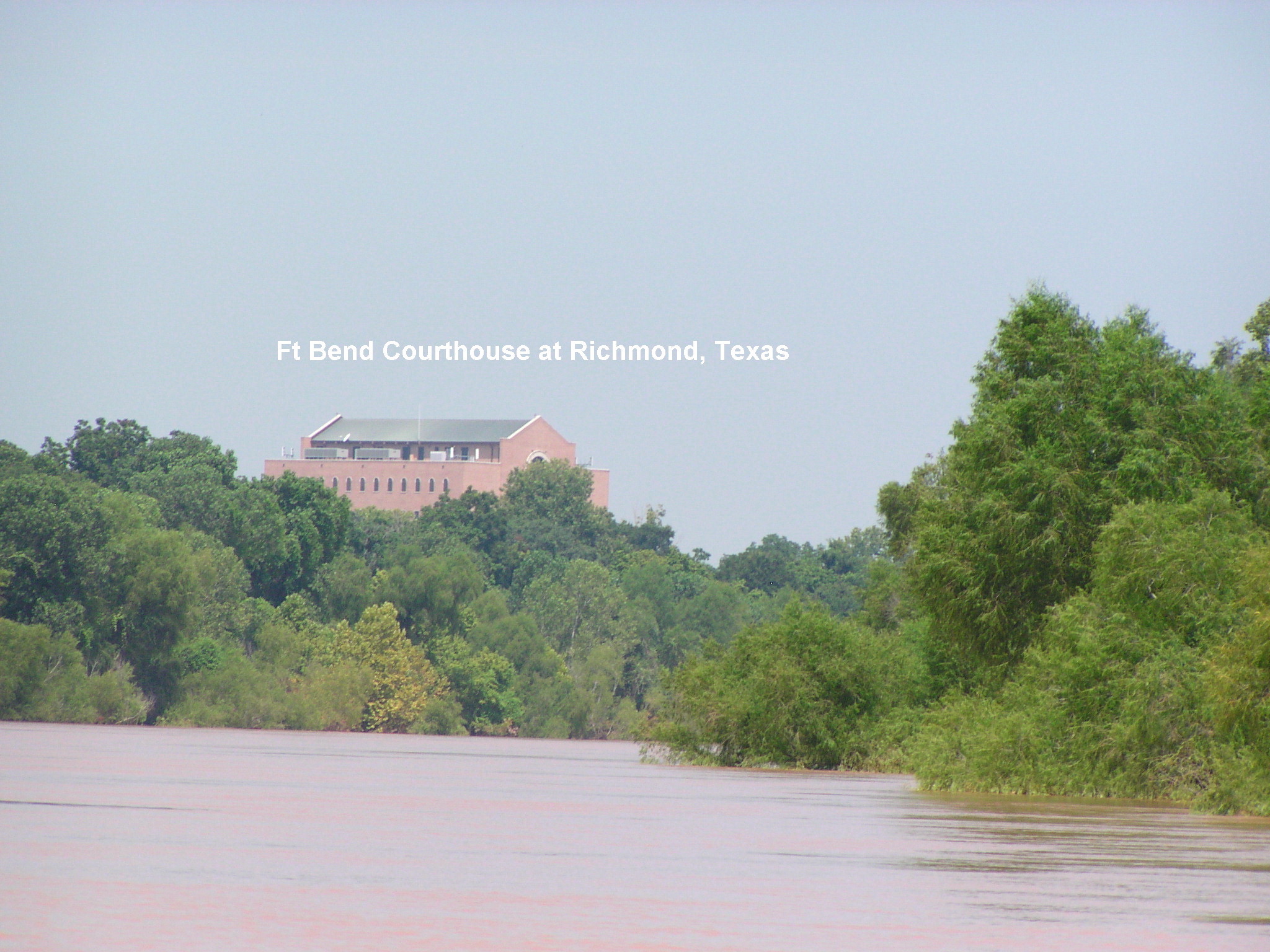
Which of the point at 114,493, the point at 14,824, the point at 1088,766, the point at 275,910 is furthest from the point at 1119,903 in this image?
the point at 114,493

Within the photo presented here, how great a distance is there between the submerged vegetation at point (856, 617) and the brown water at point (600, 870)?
8.05ft

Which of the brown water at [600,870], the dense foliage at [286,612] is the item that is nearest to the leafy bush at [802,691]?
the brown water at [600,870]

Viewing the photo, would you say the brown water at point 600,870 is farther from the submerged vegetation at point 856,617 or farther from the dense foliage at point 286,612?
the dense foliage at point 286,612

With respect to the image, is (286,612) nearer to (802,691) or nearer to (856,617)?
(856,617)

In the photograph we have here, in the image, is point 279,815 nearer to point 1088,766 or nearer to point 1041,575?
point 1088,766

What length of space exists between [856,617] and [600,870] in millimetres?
46980

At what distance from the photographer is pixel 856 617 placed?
214 ft

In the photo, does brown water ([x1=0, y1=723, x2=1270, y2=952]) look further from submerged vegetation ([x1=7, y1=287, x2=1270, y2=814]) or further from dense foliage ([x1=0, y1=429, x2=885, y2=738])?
dense foliage ([x1=0, y1=429, x2=885, y2=738])

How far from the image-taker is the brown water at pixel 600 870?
45.8 ft

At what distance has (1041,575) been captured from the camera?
141 feet

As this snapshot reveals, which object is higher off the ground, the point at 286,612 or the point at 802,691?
the point at 286,612

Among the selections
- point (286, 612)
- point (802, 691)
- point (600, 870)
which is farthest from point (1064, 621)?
point (286, 612)

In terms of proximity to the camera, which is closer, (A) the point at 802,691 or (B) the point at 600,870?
(B) the point at 600,870

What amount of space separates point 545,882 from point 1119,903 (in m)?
4.64
